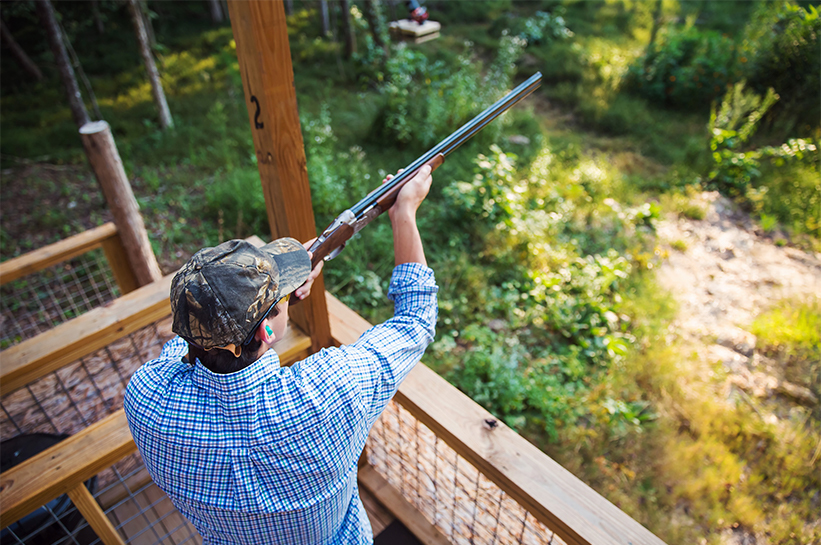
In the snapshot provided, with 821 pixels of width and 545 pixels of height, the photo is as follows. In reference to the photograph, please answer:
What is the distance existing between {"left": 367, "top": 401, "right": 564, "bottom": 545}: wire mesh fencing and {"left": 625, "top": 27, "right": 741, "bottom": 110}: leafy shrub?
24.2 feet

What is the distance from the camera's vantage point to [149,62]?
6.21 m

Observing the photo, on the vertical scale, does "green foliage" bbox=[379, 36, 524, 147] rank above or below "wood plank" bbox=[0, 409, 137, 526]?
below

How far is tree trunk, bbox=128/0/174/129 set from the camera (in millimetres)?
5992

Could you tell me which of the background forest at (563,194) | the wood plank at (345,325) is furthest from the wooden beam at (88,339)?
the background forest at (563,194)

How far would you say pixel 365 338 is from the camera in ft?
3.79

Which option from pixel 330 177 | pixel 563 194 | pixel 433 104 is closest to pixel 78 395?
pixel 330 177

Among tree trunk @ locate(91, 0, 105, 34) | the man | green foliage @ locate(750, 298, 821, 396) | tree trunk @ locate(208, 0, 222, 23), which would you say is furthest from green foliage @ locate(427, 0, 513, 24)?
the man

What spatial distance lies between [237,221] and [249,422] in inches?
168

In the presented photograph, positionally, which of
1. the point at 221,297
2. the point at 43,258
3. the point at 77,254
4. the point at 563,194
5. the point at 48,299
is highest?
the point at 221,297

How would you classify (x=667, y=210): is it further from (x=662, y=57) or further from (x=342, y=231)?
(x=342, y=231)

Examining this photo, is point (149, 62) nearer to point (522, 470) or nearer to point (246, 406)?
point (246, 406)

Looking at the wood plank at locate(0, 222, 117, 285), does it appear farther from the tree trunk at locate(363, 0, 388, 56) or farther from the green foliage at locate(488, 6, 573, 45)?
the green foliage at locate(488, 6, 573, 45)

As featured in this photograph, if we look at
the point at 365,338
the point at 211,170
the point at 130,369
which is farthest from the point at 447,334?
the point at 211,170

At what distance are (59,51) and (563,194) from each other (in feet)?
16.5
